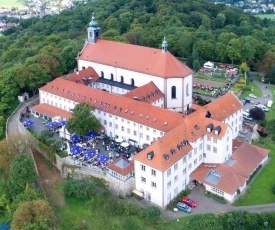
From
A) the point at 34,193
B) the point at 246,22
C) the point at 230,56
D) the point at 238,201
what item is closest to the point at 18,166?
the point at 34,193

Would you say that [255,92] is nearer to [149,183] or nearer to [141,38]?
[141,38]

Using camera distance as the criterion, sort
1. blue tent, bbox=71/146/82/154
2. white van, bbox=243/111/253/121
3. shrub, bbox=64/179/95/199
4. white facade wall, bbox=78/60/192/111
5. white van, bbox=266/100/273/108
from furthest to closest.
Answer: white van, bbox=266/100/273/108
white van, bbox=243/111/253/121
white facade wall, bbox=78/60/192/111
blue tent, bbox=71/146/82/154
shrub, bbox=64/179/95/199

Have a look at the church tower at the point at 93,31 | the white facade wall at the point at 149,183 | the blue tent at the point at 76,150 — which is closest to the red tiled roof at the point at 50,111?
the blue tent at the point at 76,150

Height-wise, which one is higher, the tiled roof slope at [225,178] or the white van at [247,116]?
the tiled roof slope at [225,178]

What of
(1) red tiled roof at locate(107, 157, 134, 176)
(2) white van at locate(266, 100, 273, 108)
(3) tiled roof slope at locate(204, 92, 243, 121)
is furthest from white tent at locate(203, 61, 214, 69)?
(1) red tiled roof at locate(107, 157, 134, 176)

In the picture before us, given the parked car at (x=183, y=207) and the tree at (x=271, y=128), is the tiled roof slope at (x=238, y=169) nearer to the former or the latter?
the parked car at (x=183, y=207)

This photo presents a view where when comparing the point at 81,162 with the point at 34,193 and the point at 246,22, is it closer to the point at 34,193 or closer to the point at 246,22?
the point at 34,193

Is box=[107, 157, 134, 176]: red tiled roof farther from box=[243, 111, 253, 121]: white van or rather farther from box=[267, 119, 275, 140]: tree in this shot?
box=[243, 111, 253, 121]: white van
